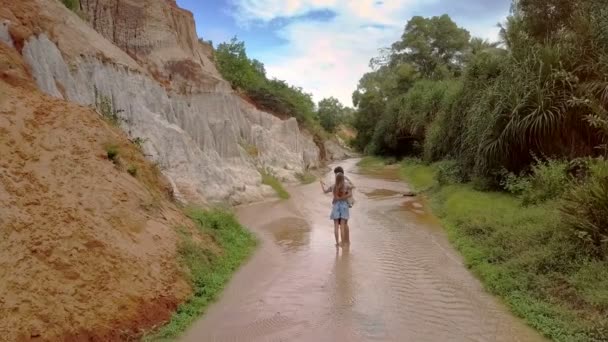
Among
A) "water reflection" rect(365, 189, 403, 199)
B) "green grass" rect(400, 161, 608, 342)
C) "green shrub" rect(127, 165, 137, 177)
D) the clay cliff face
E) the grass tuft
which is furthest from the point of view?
the grass tuft

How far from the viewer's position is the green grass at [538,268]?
605 cm

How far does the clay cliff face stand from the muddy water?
4505 mm

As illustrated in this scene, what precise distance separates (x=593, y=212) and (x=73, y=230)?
751 centimetres

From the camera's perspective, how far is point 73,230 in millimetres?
6629

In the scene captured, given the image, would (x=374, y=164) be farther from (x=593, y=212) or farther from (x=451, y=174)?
(x=593, y=212)

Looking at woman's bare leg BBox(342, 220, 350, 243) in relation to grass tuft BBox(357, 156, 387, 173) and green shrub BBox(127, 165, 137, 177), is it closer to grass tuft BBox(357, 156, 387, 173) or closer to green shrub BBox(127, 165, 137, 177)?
green shrub BBox(127, 165, 137, 177)

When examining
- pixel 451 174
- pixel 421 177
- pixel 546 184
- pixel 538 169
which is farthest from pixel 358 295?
pixel 421 177

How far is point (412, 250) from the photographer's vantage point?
10.5 metres

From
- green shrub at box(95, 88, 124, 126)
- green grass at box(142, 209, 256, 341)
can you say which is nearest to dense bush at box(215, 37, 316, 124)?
green shrub at box(95, 88, 124, 126)

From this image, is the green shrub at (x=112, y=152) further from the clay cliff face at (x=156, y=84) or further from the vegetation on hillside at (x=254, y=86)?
the vegetation on hillside at (x=254, y=86)

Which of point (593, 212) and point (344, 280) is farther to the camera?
point (344, 280)

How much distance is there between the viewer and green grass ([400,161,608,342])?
6052mm

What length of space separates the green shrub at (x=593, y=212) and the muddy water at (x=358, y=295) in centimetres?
169

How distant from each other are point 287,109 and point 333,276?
33.9 m
